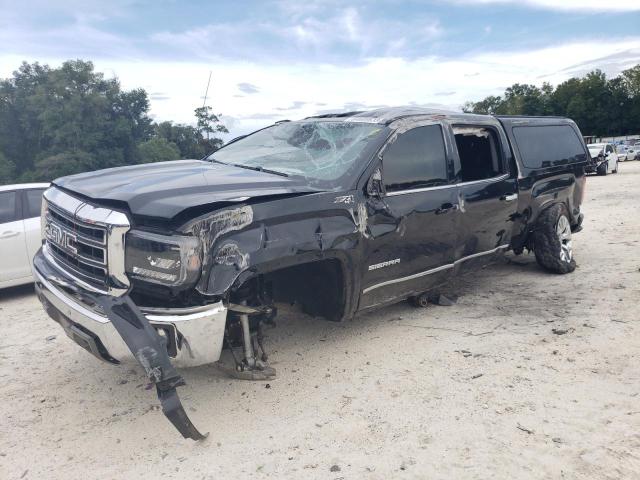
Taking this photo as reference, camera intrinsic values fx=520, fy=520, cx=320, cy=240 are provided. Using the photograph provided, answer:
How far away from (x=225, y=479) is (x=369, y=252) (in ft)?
5.81

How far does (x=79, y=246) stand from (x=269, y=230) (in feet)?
3.73

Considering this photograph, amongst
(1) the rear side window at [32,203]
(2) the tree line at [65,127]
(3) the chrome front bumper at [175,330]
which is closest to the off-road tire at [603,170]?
(1) the rear side window at [32,203]

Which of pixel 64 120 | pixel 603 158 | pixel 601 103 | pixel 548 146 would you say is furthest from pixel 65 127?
pixel 601 103

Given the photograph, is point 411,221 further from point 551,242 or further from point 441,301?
point 551,242

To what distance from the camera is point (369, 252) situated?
12.2 feet

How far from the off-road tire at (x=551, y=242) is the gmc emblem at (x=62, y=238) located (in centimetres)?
476

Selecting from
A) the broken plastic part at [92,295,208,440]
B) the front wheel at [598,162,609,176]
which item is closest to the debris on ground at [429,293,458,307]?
the broken plastic part at [92,295,208,440]

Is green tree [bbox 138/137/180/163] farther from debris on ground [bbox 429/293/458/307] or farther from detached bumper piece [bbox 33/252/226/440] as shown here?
detached bumper piece [bbox 33/252/226/440]

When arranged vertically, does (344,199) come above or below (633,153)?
below

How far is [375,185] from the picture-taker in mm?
3764

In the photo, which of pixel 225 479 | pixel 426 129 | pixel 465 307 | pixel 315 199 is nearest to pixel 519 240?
pixel 465 307

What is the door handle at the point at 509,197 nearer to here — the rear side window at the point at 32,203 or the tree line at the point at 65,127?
the rear side window at the point at 32,203

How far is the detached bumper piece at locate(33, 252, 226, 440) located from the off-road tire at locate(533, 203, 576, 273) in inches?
168

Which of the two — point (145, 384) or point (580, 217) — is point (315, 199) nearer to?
point (145, 384)
